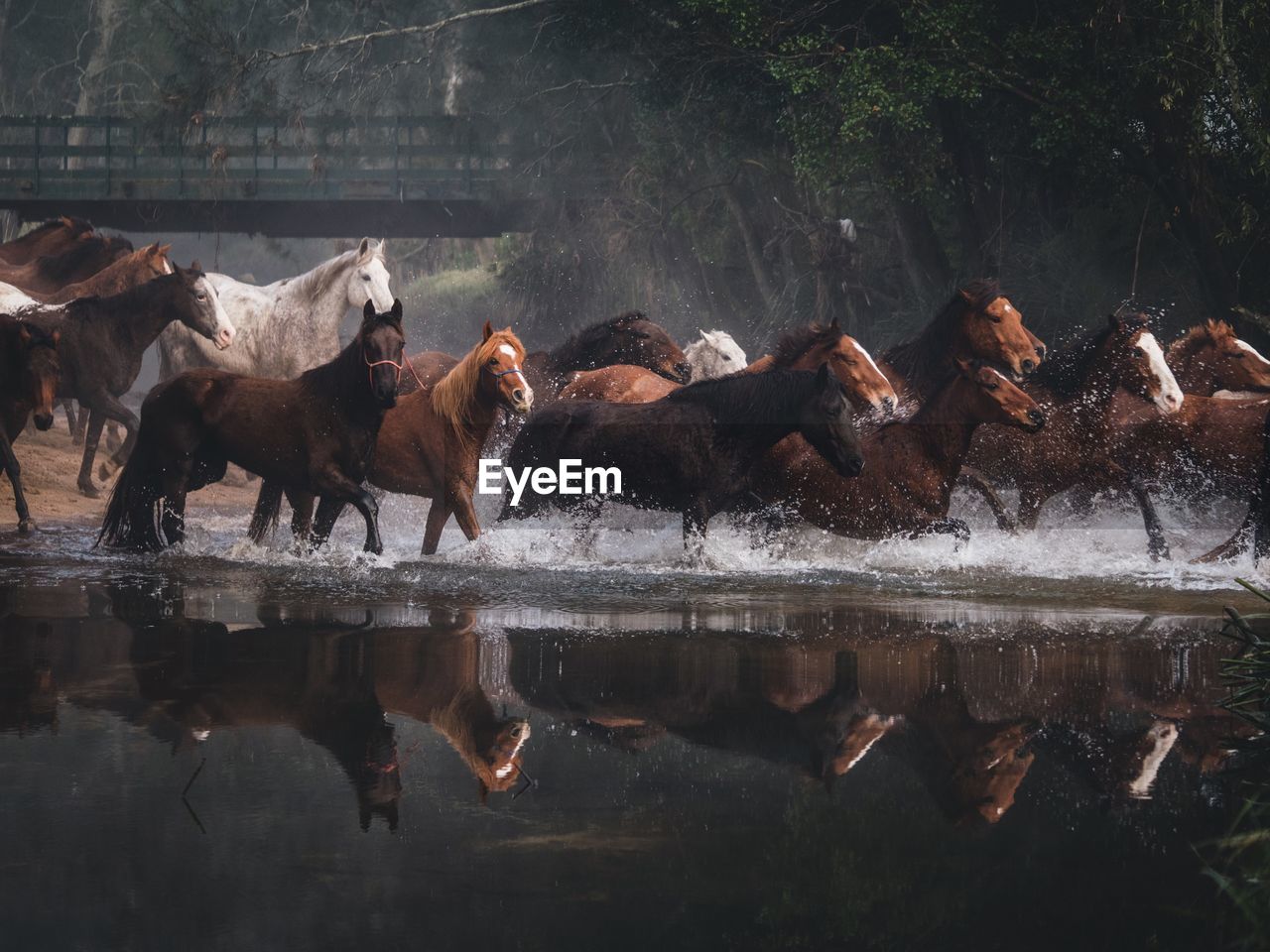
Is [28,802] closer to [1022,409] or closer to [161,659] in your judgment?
Answer: [161,659]

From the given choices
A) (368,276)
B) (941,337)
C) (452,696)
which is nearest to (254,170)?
(368,276)

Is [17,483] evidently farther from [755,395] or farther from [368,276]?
[755,395]

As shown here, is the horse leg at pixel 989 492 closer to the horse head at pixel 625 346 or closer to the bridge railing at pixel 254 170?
the horse head at pixel 625 346

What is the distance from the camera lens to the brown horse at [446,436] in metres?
11.2

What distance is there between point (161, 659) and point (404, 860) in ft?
10.4

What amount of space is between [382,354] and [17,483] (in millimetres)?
4385

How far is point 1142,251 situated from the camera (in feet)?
64.4

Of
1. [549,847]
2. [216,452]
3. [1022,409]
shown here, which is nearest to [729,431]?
[1022,409]

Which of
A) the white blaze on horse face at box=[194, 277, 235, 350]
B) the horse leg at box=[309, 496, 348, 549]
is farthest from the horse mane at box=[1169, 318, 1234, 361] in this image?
the white blaze on horse face at box=[194, 277, 235, 350]

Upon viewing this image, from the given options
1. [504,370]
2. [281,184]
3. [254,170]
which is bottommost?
[504,370]

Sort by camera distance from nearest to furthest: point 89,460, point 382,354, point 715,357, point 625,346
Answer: point 382,354 → point 625,346 → point 715,357 → point 89,460

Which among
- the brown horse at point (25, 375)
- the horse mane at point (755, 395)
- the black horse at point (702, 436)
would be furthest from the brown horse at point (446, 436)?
the brown horse at point (25, 375)

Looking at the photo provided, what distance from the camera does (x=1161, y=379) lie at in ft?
39.4

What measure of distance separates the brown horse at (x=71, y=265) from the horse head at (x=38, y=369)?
603 centimetres
